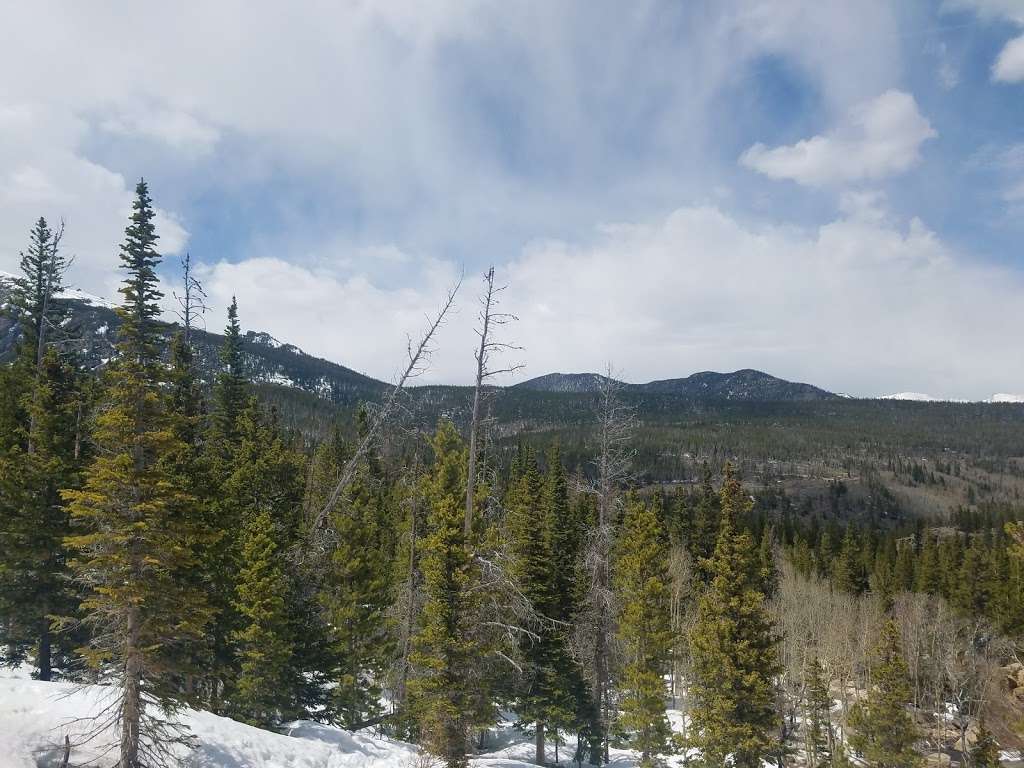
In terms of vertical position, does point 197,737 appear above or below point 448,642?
below

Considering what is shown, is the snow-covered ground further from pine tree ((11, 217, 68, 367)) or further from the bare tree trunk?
pine tree ((11, 217, 68, 367))

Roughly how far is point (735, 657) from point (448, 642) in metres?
10.6

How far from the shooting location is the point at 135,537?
47.9 ft

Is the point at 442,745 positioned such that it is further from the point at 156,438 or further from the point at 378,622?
the point at 156,438

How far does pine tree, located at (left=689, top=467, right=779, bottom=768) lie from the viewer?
21484 mm

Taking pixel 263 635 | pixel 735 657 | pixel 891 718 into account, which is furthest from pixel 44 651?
pixel 891 718

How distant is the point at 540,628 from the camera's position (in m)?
27.2

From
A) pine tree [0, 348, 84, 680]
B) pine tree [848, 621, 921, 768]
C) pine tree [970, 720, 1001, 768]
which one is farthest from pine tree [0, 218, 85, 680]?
pine tree [970, 720, 1001, 768]

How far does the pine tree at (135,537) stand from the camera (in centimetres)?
1447

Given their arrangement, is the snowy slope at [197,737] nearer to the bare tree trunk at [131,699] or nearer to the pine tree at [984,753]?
the bare tree trunk at [131,699]

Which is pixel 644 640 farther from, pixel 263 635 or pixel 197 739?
pixel 197 739

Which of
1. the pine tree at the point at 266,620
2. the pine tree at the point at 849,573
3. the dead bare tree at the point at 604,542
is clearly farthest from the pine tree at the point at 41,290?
the pine tree at the point at 849,573

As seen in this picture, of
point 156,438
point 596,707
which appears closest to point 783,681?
point 596,707

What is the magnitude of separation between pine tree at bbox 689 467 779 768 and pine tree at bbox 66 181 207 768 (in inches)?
680
